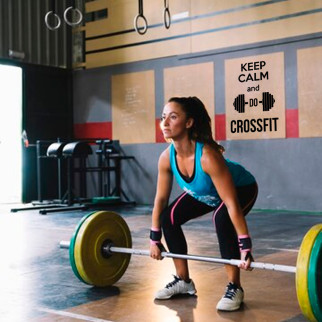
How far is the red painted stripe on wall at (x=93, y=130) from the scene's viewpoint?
324 inches

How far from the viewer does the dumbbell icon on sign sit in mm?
6574

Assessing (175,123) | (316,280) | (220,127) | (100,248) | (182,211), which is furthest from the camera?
(220,127)

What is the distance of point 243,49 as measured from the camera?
677 cm

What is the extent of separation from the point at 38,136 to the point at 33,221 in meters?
2.63

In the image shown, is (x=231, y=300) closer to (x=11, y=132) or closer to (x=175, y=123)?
(x=175, y=123)

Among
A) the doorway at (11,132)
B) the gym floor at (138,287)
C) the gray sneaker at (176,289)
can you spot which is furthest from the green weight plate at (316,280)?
the doorway at (11,132)

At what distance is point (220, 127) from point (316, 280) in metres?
5.11

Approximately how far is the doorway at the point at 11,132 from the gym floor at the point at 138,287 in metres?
3.43

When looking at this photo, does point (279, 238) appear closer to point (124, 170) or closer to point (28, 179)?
point (124, 170)

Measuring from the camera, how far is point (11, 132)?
8.09 meters

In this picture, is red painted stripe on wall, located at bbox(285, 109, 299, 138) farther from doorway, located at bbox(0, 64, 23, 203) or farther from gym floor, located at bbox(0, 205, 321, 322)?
doorway, located at bbox(0, 64, 23, 203)

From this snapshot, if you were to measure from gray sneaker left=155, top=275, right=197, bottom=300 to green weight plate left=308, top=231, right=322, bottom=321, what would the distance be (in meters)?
0.75

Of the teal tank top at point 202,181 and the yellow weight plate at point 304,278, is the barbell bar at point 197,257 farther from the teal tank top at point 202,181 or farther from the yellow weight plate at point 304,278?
the teal tank top at point 202,181

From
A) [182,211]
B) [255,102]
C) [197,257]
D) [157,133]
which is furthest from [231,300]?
[157,133]
